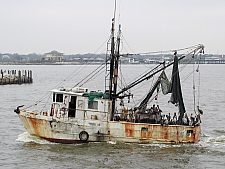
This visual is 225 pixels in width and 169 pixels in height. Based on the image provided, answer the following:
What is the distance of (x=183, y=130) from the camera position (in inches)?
988

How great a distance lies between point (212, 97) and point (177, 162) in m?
35.2

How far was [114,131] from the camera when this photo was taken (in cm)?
2497

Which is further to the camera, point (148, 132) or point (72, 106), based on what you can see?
point (72, 106)

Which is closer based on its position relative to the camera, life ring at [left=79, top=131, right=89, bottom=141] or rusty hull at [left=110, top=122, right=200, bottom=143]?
rusty hull at [left=110, top=122, right=200, bottom=143]

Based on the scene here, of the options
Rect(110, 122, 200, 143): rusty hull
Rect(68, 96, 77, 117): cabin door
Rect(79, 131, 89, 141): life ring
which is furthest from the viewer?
Rect(68, 96, 77, 117): cabin door

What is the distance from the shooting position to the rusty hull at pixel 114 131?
24.9 m

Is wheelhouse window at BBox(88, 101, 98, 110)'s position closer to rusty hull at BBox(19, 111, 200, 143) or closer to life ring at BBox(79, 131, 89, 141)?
rusty hull at BBox(19, 111, 200, 143)

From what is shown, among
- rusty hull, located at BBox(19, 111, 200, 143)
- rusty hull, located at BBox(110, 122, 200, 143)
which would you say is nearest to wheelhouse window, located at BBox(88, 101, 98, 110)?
rusty hull, located at BBox(19, 111, 200, 143)

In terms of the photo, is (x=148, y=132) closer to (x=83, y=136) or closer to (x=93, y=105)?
(x=93, y=105)

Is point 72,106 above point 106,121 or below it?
above

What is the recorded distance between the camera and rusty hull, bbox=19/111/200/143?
24875mm

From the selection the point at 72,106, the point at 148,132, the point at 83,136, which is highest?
the point at 72,106

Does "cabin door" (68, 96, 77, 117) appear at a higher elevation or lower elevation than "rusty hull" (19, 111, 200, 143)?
higher

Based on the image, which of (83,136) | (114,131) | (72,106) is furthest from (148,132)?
(72,106)
